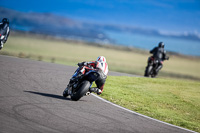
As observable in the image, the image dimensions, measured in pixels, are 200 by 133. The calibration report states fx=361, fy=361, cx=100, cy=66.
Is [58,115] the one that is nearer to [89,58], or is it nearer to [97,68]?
[97,68]

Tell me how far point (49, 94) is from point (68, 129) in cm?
369

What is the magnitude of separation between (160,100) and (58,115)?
5263 millimetres

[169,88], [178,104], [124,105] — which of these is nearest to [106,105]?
[124,105]

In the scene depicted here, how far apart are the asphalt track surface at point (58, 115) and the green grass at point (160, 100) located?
2.47 ft

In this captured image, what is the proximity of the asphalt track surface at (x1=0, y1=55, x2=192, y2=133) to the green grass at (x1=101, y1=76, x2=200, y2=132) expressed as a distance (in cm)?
75

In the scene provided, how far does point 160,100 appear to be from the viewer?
40.8 ft

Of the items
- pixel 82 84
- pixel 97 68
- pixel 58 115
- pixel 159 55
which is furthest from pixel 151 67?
pixel 58 115

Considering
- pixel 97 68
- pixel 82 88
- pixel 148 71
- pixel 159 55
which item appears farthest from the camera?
pixel 159 55

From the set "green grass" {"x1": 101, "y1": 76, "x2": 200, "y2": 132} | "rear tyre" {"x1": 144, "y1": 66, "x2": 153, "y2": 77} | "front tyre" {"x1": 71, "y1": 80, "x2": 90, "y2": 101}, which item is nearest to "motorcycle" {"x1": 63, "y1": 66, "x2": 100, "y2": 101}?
"front tyre" {"x1": 71, "y1": 80, "x2": 90, "y2": 101}

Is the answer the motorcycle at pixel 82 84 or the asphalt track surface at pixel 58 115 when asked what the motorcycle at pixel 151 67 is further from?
the motorcycle at pixel 82 84

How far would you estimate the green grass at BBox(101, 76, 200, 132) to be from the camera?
9984 mm

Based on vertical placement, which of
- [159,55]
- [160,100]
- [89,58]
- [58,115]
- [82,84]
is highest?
[89,58]

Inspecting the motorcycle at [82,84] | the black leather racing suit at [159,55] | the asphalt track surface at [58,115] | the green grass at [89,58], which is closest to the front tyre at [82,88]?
the motorcycle at [82,84]

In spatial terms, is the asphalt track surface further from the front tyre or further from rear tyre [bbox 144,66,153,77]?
rear tyre [bbox 144,66,153,77]
